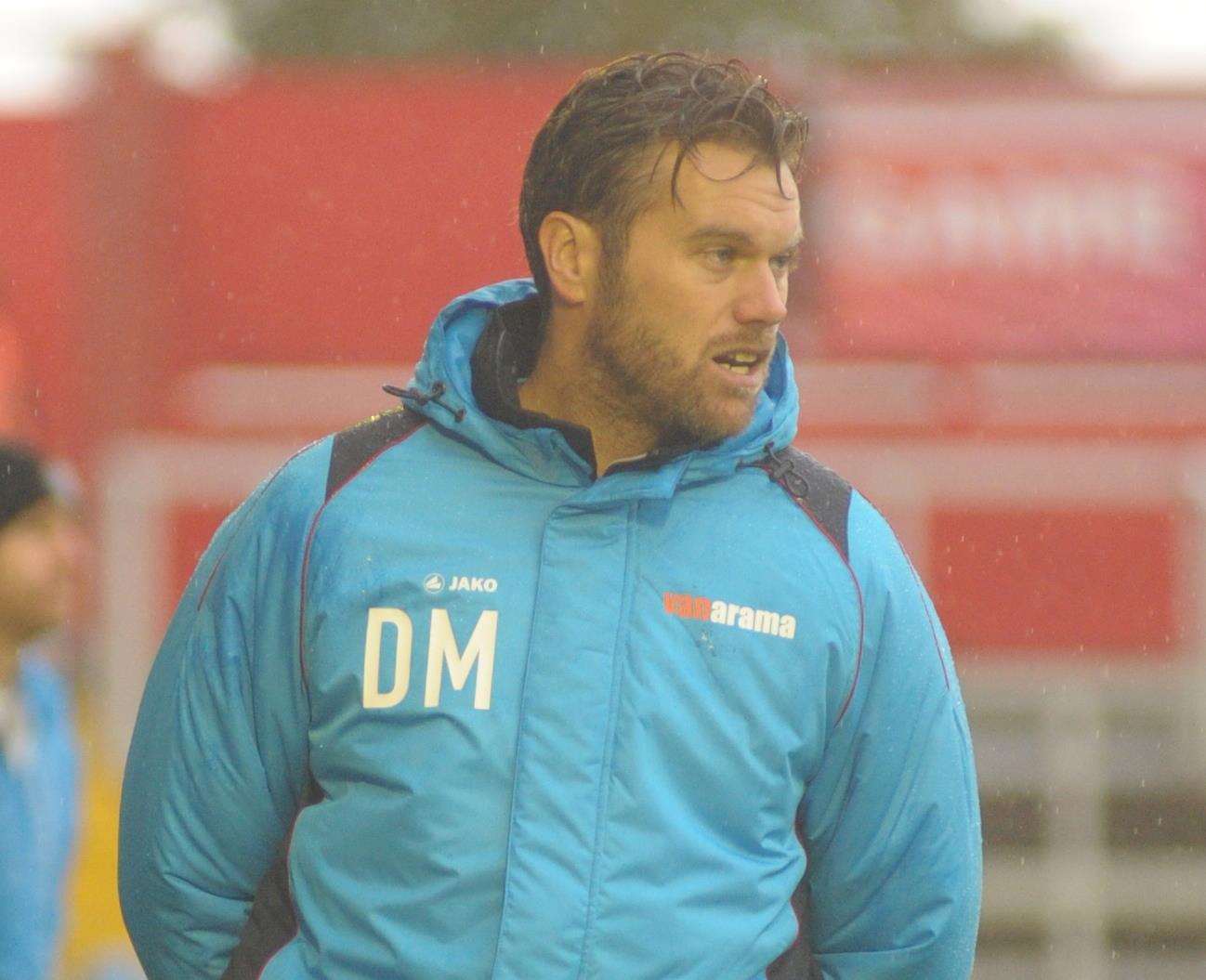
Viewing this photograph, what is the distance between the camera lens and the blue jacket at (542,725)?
248cm

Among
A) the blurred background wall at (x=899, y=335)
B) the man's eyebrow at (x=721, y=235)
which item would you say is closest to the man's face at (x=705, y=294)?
the man's eyebrow at (x=721, y=235)

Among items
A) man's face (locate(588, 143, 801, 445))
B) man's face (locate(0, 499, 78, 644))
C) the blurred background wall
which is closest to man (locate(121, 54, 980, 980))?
man's face (locate(588, 143, 801, 445))

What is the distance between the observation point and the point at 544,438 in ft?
8.73

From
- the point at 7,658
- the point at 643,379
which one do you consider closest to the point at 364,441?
the point at 643,379

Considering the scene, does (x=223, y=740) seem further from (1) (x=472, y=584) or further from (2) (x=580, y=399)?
(2) (x=580, y=399)

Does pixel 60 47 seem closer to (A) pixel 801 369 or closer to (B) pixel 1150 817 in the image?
(A) pixel 801 369

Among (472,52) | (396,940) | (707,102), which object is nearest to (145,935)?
(396,940)

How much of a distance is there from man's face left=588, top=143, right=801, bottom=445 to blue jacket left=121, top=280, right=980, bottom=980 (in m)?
0.07

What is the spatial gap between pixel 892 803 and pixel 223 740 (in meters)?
0.80

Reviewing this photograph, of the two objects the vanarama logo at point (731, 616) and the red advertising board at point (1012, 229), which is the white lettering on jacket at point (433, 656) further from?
the red advertising board at point (1012, 229)

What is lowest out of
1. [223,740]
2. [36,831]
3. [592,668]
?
[36,831]

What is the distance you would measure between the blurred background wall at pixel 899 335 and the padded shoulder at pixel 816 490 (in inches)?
280

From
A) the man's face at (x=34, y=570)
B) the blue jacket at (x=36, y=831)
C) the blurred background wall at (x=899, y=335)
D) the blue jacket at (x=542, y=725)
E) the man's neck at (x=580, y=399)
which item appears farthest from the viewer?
the blurred background wall at (x=899, y=335)

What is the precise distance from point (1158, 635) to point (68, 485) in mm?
6012
